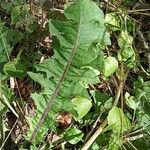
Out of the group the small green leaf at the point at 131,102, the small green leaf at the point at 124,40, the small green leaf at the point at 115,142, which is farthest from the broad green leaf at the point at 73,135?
the small green leaf at the point at 124,40

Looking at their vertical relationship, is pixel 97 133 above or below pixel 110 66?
below

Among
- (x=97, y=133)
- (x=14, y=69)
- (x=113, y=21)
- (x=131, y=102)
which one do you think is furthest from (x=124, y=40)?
(x=14, y=69)

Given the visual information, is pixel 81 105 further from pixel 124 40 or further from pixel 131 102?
pixel 124 40

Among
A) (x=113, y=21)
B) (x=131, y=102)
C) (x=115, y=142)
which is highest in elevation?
(x=113, y=21)

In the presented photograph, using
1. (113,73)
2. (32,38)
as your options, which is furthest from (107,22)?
(32,38)

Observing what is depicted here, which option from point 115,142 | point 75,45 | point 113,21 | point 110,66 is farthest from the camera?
point 113,21

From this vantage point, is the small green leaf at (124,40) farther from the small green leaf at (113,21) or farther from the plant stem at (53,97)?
the plant stem at (53,97)
